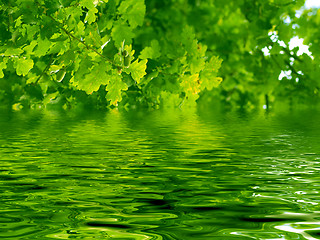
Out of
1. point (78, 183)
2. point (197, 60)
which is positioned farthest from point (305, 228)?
point (197, 60)

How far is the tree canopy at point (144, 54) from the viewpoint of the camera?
652 centimetres

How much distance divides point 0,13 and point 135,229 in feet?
15.9

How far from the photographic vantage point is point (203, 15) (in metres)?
15.2

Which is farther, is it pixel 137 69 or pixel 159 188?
pixel 137 69

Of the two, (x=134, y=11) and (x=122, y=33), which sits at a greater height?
(x=134, y=11)

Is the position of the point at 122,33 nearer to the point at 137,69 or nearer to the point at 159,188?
the point at 137,69

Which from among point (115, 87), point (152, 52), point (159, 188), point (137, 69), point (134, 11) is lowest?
point (159, 188)

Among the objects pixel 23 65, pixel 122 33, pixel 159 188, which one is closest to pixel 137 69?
pixel 122 33

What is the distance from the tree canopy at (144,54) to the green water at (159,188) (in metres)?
0.88

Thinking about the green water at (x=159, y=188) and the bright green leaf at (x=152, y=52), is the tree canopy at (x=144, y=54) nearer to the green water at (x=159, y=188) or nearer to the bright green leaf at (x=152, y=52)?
the bright green leaf at (x=152, y=52)

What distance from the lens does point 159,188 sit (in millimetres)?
4215

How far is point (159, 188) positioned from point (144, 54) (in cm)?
499

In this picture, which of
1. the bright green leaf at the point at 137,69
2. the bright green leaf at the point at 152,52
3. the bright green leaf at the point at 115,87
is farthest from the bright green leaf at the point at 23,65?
the bright green leaf at the point at 152,52

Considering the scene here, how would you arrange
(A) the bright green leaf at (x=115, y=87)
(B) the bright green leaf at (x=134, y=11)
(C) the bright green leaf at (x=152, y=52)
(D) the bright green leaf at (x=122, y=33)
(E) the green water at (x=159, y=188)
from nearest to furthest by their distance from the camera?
(E) the green water at (x=159, y=188), (A) the bright green leaf at (x=115, y=87), (D) the bright green leaf at (x=122, y=33), (B) the bright green leaf at (x=134, y=11), (C) the bright green leaf at (x=152, y=52)
